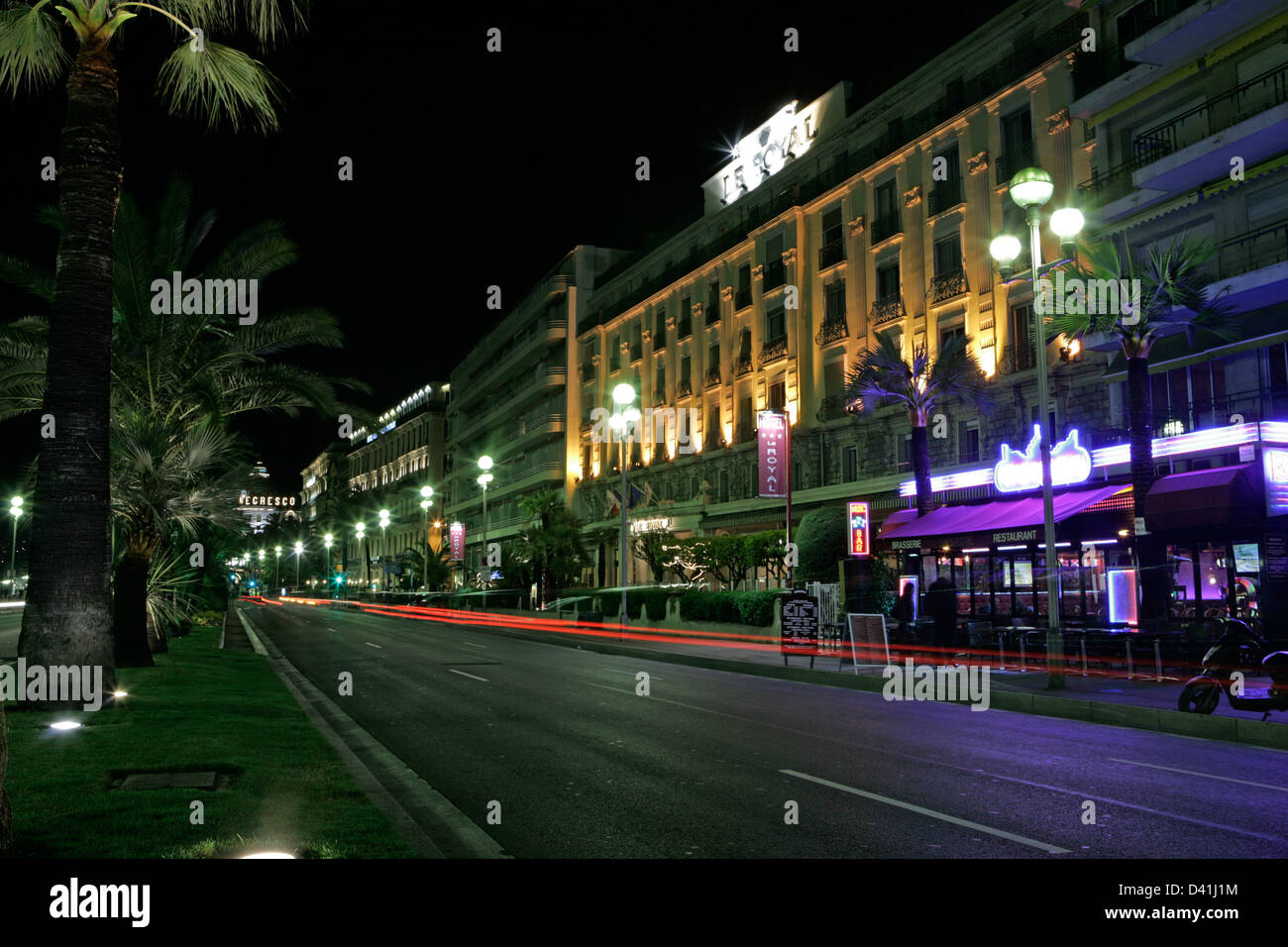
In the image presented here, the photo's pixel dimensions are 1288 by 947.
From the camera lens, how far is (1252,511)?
19953 millimetres

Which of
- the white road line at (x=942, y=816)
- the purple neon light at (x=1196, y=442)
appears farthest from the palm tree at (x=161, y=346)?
the purple neon light at (x=1196, y=442)

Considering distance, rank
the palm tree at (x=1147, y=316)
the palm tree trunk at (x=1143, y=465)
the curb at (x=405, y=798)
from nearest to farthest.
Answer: the curb at (x=405, y=798) < the palm tree at (x=1147, y=316) < the palm tree trunk at (x=1143, y=465)

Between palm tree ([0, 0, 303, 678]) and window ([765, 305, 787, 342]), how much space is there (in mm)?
32624

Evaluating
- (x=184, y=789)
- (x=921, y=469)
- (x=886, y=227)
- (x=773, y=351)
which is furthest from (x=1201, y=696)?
(x=773, y=351)

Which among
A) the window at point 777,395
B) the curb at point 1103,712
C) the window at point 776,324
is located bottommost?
the curb at point 1103,712

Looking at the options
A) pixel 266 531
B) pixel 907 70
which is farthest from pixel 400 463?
pixel 907 70

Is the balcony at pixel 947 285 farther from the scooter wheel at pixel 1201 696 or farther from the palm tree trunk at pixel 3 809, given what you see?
the palm tree trunk at pixel 3 809

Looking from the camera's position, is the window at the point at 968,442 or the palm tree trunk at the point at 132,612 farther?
the window at the point at 968,442

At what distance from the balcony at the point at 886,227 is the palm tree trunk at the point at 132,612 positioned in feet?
95.1

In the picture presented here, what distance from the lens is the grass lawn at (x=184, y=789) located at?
5.64m

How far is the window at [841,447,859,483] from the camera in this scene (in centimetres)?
3731

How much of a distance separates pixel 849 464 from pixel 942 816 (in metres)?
31.4
